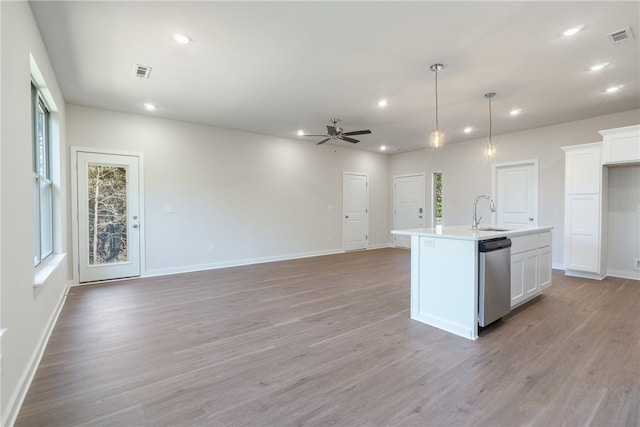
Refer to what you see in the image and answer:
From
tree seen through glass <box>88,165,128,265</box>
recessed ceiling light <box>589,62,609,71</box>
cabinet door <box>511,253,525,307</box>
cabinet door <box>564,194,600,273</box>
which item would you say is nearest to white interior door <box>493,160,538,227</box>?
cabinet door <box>564,194,600,273</box>

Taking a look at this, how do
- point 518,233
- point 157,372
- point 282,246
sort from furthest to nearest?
point 282,246, point 518,233, point 157,372

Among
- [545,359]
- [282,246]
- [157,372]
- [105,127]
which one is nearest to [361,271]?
[282,246]

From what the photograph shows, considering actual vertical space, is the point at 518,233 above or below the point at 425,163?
below

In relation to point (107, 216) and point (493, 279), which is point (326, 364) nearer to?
point (493, 279)

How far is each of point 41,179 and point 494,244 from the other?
4.69 meters

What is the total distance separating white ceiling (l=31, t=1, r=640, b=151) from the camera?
2.48 m

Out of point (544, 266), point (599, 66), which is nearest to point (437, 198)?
point (544, 266)

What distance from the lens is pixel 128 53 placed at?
3.12 m

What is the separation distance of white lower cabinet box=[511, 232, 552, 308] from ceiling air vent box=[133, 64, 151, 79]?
176 inches

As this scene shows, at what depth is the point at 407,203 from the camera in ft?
27.7

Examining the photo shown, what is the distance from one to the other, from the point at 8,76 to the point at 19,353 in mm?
1751

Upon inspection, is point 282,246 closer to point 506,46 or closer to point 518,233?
point 518,233

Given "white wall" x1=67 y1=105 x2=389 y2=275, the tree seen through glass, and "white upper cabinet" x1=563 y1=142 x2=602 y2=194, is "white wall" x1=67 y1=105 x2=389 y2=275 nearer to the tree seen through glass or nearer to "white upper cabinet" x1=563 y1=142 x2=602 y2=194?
the tree seen through glass

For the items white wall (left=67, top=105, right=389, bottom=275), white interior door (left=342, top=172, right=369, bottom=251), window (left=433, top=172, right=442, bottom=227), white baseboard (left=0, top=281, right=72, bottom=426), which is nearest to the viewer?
white baseboard (left=0, top=281, right=72, bottom=426)
